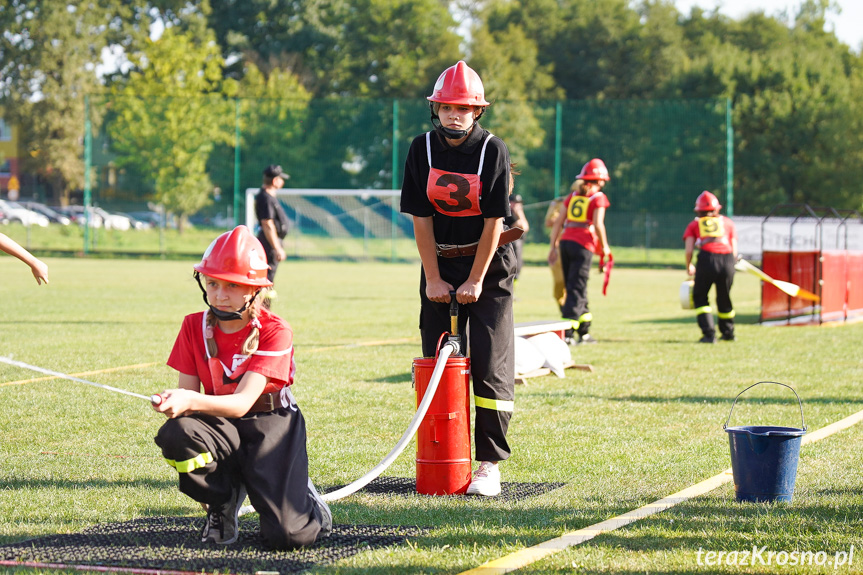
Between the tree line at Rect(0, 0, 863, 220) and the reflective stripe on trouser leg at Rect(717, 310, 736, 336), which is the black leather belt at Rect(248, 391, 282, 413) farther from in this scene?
the tree line at Rect(0, 0, 863, 220)

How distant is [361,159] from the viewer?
127 feet

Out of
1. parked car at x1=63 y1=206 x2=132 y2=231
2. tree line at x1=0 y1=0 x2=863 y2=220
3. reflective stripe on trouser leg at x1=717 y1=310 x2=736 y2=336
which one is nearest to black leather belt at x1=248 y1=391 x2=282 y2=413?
reflective stripe on trouser leg at x1=717 y1=310 x2=736 y2=336

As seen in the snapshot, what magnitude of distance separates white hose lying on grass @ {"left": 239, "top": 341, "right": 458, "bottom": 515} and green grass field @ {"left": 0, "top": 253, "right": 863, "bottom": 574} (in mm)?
114

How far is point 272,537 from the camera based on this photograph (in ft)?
13.2

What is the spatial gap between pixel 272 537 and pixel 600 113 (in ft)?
117

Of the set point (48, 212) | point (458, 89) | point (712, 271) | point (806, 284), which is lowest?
point (806, 284)

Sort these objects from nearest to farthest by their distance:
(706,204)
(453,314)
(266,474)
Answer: (266,474)
(453,314)
(706,204)

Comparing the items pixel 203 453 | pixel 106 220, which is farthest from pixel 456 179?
pixel 106 220

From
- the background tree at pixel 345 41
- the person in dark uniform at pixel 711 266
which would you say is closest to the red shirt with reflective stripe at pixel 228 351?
the person in dark uniform at pixel 711 266

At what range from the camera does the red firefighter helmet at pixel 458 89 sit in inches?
193

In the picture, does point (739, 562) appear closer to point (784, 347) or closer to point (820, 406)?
point (820, 406)

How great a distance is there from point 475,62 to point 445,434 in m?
52.7

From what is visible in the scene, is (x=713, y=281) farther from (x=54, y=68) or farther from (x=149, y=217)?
(x=54, y=68)

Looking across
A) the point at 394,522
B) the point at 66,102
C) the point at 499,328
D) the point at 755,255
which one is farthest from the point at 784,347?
the point at 66,102
